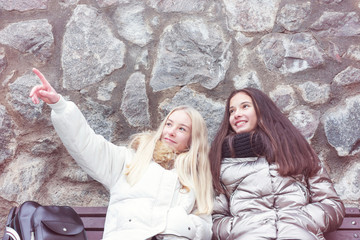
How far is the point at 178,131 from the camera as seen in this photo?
269 cm

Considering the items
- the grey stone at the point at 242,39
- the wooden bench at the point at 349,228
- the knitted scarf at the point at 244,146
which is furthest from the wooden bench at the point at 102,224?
the grey stone at the point at 242,39

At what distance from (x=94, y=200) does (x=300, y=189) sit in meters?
1.28

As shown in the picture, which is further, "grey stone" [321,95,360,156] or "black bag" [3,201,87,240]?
"grey stone" [321,95,360,156]

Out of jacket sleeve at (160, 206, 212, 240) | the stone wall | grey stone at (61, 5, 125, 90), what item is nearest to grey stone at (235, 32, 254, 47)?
the stone wall

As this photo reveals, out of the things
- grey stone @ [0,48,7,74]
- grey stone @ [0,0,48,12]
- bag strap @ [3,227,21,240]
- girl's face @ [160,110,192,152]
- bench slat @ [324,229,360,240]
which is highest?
grey stone @ [0,0,48,12]

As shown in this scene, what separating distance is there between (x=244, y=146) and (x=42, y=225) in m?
1.18

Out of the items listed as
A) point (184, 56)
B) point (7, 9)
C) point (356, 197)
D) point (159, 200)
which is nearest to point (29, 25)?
point (7, 9)

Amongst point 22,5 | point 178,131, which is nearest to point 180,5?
point 178,131

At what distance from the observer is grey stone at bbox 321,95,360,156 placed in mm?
2857

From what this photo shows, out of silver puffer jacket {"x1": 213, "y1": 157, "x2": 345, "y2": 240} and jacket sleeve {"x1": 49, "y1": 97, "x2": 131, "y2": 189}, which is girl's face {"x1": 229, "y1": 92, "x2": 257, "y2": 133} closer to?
silver puffer jacket {"x1": 213, "y1": 157, "x2": 345, "y2": 240}

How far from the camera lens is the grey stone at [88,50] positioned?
2.86 metres

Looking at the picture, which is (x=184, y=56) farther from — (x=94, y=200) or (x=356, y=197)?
(x=356, y=197)

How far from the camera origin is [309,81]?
116 inches

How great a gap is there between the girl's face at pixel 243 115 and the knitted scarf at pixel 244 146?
86mm
